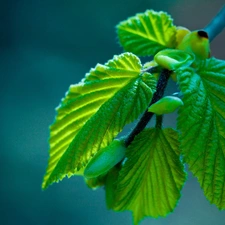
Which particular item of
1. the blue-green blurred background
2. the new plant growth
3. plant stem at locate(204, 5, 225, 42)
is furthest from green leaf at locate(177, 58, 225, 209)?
the blue-green blurred background

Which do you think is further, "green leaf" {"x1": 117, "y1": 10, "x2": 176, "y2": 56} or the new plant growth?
"green leaf" {"x1": 117, "y1": 10, "x2": 176, "y2": 56}

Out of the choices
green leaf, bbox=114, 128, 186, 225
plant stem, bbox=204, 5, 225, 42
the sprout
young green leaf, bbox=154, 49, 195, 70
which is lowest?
green leaf, bbox=114, 128, 186, 225

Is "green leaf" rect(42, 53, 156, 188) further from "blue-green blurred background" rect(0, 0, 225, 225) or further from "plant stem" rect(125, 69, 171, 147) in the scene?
"blue-green blurred background" rect(0, 0, 225, 225)

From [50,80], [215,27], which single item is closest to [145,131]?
[215,27]

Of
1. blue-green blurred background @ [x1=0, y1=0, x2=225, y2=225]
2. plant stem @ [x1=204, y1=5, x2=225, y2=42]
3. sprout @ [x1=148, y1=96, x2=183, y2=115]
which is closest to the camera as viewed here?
sprout @ [x1=148, y1=96, x2=183, y2=115]

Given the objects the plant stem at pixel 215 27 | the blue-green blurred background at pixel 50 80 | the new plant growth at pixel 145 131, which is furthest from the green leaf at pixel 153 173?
the blue-green blurred background at pixel 50 80

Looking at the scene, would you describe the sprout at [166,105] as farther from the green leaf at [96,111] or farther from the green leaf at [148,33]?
the green leaf at [148,33]
